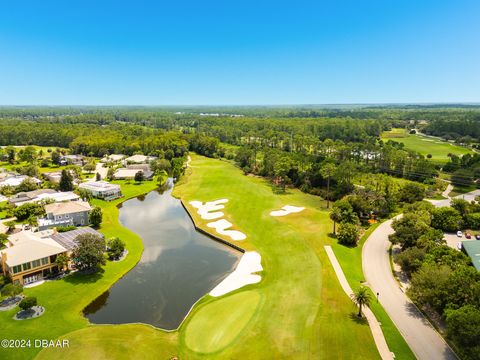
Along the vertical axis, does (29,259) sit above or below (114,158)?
above

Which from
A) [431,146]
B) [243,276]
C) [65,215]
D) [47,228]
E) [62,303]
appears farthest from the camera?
[431,146]

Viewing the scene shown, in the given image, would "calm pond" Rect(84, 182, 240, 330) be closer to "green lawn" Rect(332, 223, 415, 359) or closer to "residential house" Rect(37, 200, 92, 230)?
"residential house" Rect(37, 200, 92, 230)

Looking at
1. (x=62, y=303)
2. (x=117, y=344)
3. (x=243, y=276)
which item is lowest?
(x=243, y=276)

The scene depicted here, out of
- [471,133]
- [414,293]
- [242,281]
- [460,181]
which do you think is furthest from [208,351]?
[471,133]

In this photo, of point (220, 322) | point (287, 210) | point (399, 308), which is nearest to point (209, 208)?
point (287, 210)

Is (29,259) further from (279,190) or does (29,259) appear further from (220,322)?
(279,190)
